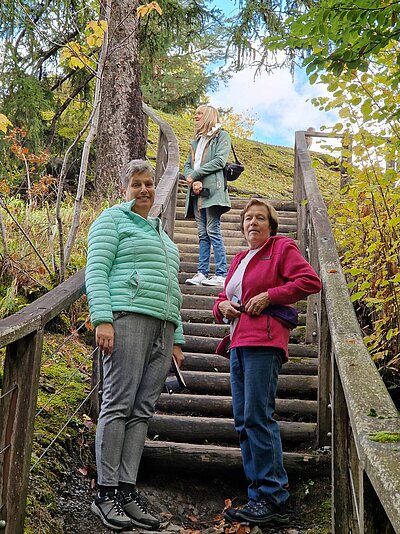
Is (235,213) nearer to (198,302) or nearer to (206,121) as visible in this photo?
(206,121)

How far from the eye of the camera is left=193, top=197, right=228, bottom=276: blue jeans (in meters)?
6.37

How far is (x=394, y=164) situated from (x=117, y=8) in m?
5.22

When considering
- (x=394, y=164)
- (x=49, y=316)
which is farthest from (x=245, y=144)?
(x=49, y=316)

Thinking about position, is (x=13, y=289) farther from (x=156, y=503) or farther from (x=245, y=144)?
(x=245, y=144)

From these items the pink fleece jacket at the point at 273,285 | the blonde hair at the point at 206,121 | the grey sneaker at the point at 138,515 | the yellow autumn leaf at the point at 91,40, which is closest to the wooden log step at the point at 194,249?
the blonde hair at the point at 206,121

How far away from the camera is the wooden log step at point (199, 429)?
4.31 m

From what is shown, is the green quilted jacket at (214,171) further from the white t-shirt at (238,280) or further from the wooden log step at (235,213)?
the white t-shirt at (238,280)

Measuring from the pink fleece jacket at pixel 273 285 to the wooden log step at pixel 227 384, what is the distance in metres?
1.30

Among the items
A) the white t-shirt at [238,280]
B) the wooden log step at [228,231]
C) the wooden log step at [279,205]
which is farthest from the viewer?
the wooden log step at [279,205]

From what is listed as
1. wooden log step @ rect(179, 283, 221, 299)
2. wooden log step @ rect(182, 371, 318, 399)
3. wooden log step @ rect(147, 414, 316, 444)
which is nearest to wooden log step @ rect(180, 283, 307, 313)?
wooden log step @ rect(179, 283, 221, 299)

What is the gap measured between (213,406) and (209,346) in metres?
0.79

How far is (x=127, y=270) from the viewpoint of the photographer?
11.0 ft

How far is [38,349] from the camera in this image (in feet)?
9.02

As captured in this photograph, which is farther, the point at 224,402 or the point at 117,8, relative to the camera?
the point at 117,8
